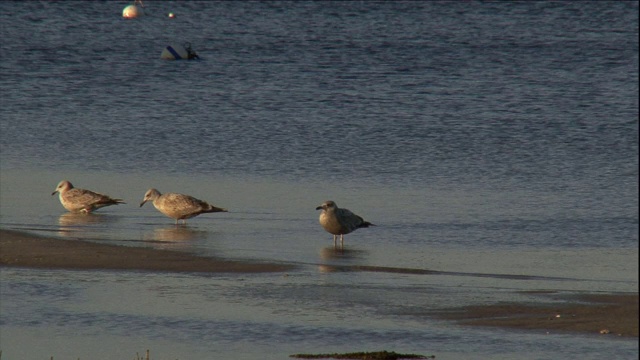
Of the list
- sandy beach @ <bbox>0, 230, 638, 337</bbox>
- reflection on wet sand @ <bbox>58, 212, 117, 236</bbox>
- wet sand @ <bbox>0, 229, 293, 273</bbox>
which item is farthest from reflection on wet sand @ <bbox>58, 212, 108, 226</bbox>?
wet sand @ <bbox>0, 229, 293, 273</bbox>

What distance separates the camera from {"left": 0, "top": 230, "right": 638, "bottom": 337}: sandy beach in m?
11.2

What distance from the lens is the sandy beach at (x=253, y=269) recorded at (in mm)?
11203

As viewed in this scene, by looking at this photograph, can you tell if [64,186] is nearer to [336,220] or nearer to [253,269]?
[336,220]

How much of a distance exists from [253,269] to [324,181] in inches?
263

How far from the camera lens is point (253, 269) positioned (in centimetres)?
1366

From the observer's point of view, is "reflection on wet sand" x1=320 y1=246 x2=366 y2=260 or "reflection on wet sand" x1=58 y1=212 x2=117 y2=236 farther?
"reflection on wet sand" x1=58 y1=212 x2=117 y2=236

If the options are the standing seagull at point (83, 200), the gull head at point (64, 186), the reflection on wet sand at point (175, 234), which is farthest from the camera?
the gull head at point (64, 186)

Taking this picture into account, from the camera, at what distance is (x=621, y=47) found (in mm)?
43344

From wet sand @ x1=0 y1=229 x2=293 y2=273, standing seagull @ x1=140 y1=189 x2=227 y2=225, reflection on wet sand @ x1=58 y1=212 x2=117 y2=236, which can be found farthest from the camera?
standing seagull @ x1=140 y1=189 x2=227 y2=225

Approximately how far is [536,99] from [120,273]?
1964cm

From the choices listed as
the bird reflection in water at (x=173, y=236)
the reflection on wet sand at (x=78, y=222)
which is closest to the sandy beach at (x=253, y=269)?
the bird reflection in water at (x=173, y=236)

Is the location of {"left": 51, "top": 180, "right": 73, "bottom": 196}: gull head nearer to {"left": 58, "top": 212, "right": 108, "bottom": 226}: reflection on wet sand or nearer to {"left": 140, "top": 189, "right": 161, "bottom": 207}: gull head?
{"left": 58, "top": 212, "right": 108, "bottom": 226}: reflection on wet sand

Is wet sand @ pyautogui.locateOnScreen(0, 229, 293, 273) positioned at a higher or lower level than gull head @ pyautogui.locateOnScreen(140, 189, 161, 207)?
lower

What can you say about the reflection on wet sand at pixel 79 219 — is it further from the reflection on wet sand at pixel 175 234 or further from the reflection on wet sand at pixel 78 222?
the reflection on wet sand at pixel 175 234
